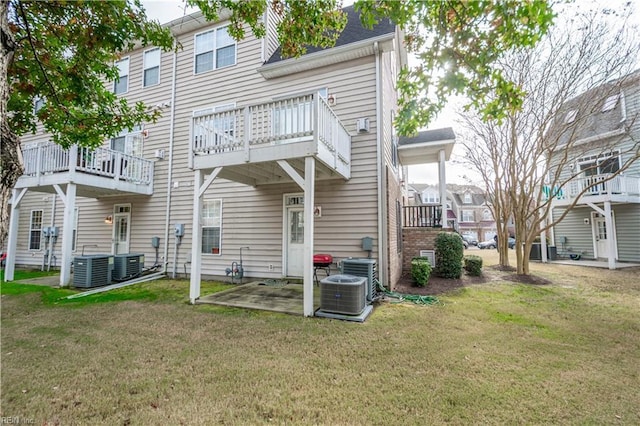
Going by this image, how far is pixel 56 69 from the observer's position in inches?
169

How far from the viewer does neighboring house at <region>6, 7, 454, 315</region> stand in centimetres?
600

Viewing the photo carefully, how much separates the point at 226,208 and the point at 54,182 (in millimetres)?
4951

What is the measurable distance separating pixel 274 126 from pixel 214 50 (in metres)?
6.01

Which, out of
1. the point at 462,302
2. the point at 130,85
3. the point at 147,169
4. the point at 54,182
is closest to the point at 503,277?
the point at 462,302

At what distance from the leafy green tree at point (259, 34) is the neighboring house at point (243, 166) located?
1482 millimetres

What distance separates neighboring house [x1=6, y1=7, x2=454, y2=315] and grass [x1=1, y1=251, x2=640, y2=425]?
4.90 feet

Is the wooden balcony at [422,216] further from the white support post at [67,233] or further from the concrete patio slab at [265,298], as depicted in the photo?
the white support post at [67,233]

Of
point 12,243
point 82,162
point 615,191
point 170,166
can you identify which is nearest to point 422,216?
point 615,191

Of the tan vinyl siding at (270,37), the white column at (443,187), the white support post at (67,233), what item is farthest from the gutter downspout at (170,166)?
the white column at (443,187)

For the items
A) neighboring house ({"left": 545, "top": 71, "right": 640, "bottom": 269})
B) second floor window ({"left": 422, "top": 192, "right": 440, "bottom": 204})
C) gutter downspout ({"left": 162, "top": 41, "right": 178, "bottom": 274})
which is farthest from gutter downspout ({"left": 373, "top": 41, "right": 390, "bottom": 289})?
second floor window ({"left": 422, "top": 192, "right": 440, "bottom": 204})

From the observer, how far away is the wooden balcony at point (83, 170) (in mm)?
8086

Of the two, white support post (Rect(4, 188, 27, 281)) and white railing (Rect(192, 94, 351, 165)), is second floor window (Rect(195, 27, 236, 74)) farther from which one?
white support post (Rect(4, 188, 27, 281))

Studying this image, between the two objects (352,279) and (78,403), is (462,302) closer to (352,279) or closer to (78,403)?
(352,279)

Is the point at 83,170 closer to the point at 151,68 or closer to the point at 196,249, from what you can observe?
the point at 151,68
